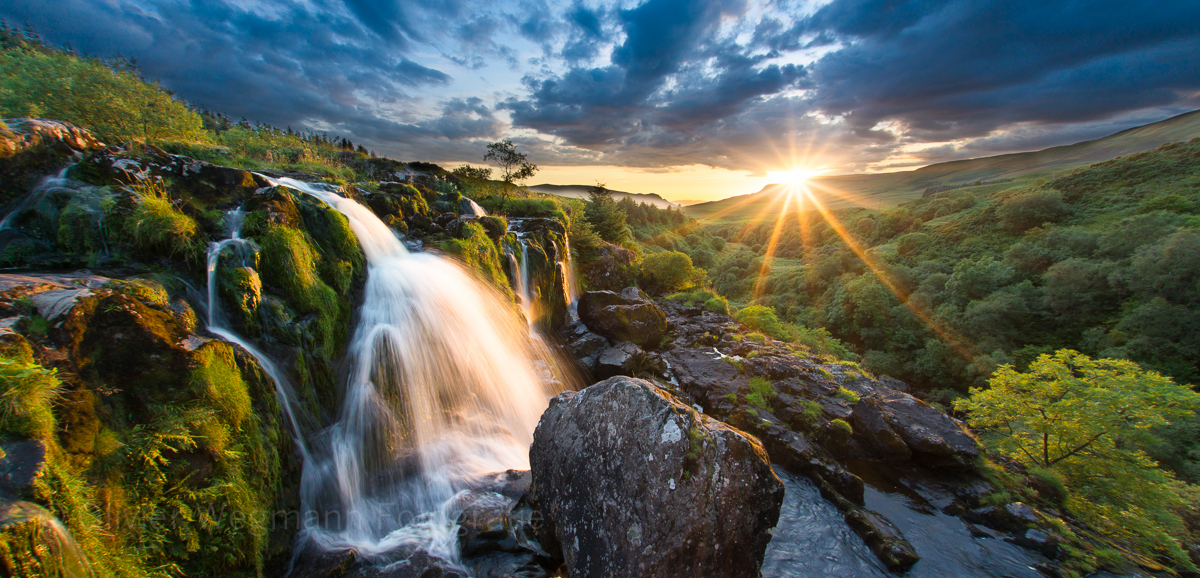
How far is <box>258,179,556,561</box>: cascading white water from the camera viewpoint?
749 centimetres

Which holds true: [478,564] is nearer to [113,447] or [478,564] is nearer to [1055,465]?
[113,447]

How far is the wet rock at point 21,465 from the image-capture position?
3428 mm

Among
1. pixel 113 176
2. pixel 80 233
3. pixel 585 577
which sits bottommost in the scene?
pixel 585 577

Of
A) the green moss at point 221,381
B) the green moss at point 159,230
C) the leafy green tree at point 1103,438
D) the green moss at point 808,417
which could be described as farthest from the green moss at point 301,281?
the leafy green tree at point 1103,438

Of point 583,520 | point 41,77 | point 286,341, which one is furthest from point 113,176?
point 583,520

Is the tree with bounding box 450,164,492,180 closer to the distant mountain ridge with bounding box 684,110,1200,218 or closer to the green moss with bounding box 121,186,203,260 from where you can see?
the green moss with bounding box 121,186,203,260

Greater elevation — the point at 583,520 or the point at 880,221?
the point at 880,221

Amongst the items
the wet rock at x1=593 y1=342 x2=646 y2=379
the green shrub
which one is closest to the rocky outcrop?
the wet rock at x1=593 y1=342 x2=646 y2=379

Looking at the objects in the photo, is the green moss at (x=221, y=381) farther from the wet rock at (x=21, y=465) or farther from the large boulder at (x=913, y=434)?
the large boulder at (x=913, y=434)

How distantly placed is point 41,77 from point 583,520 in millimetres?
21048

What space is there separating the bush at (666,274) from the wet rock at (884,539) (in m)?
26.9

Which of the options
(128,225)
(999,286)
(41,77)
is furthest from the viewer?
(999,286)

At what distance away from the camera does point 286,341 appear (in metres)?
8.09

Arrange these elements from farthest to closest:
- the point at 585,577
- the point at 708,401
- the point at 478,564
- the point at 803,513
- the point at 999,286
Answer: the point at 999,286 → the point at 708,401 → the point at 803,513 → the point at 478,564 → the point at 585,577
